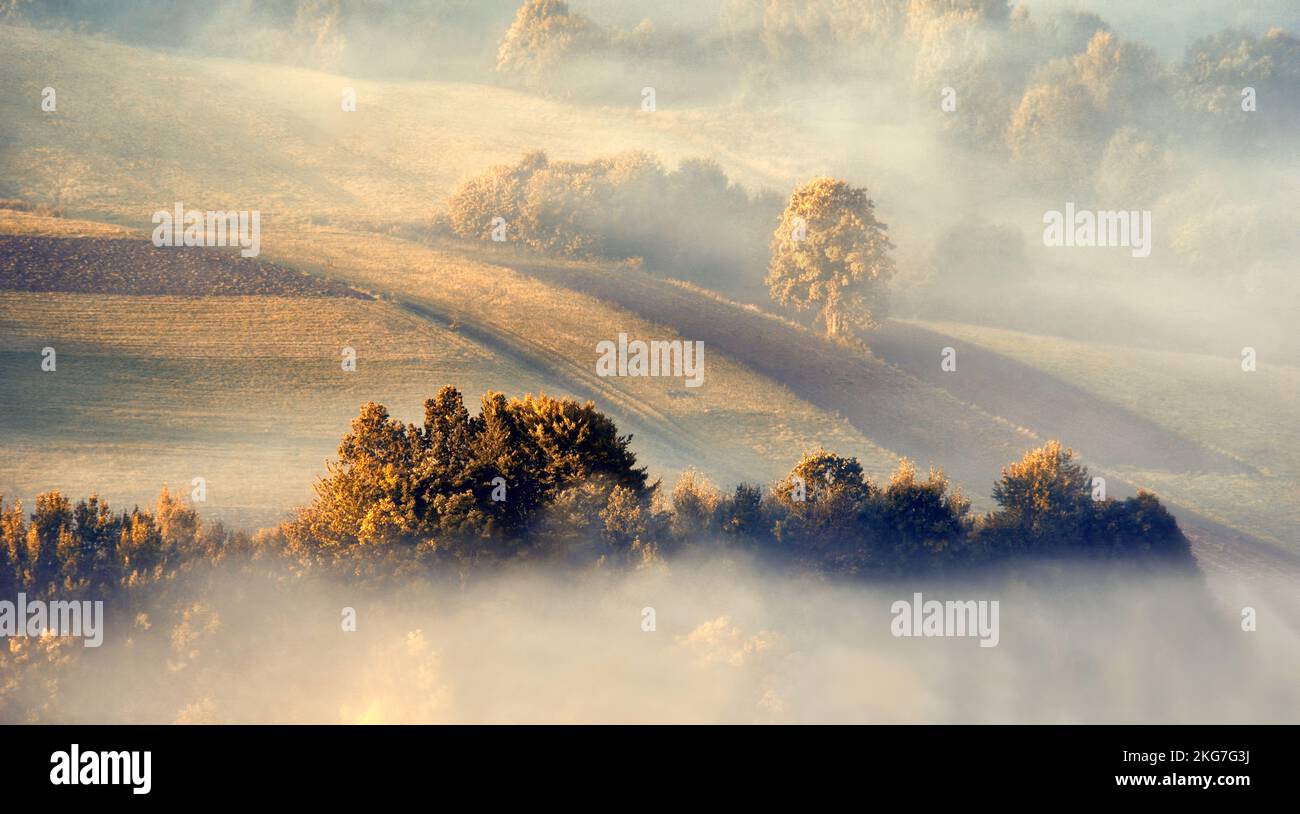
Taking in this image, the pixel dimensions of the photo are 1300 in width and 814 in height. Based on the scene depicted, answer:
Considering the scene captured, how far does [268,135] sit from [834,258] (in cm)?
6221

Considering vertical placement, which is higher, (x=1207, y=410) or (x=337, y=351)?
(x=337, y=351)

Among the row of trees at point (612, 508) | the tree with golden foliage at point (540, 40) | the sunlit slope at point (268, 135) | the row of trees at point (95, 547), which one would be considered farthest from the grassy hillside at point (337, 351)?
the tree with golden foliage at point (540, 40)

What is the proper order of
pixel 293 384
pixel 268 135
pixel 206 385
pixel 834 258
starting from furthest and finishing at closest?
pixel 268 135
pixel 834 258
pixel 293 384
pixel 206 385

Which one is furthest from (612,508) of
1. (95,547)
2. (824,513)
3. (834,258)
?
(834,258)

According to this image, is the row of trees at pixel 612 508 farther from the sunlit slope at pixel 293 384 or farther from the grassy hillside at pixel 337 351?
the grassy hillside at pixel 337 351

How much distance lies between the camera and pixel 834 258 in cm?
8431

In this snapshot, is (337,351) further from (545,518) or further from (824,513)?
(824,513)

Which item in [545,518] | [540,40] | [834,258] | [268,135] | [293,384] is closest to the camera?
[545,518]

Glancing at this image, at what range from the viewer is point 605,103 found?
150125 millimetres

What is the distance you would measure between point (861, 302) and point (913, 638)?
43.6 m

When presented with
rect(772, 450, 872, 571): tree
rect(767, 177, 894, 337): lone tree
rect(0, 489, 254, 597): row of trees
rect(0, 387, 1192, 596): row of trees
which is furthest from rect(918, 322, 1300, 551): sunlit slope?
rect(0, 489, 254, 597): row of trees

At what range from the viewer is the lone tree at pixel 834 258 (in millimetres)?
83500
